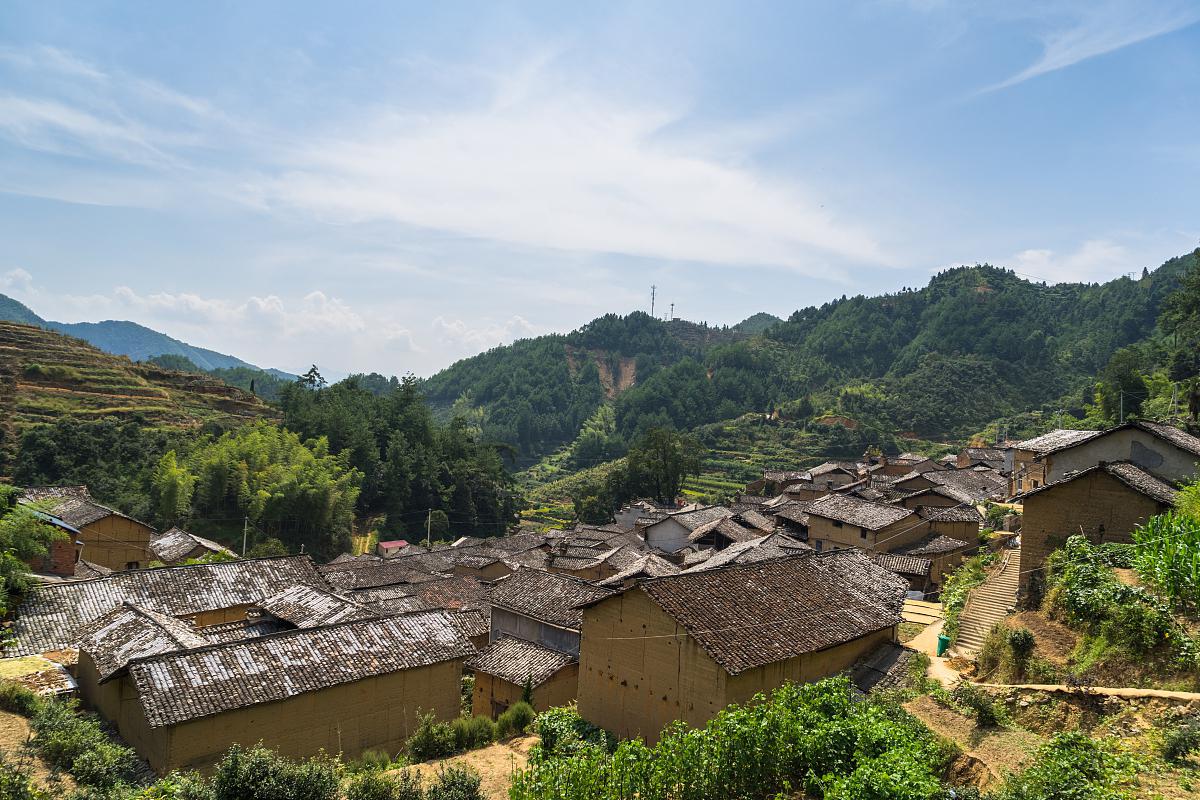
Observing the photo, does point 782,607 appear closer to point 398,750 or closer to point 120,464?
point 398,750

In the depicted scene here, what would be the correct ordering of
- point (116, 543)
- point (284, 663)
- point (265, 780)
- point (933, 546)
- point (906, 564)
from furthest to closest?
point (116, 543) → point (933, 546) → point (906, 564) → point (284, 663) → point (265, 780)

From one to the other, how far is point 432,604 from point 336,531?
28874 mm

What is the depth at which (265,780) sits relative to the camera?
977cm

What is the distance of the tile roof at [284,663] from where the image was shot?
12977 mm

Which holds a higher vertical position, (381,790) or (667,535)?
(381,790)

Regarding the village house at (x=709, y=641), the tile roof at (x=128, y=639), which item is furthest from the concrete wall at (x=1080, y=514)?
the tile roof at (x=128, y=639)

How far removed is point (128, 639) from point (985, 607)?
2303cm

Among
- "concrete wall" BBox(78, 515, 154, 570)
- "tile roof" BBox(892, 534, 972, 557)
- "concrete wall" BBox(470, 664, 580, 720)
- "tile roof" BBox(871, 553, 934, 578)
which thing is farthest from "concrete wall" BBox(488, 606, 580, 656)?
"concrete wall" BBox(78, 515, 154, 570)

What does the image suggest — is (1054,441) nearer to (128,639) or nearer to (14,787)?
(128,639)

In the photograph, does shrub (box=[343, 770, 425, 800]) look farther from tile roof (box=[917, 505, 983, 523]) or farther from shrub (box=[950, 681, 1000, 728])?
tile roof (box=[917, 505, 983, 523])

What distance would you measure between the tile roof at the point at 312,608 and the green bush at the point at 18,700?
18.4 feet

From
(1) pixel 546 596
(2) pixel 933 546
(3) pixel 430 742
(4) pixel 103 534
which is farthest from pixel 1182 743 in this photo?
(4) pixel 103 534

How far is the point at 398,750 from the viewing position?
50.7ft

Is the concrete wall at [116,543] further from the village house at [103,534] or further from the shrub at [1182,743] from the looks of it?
the shrub at [1182,743]
